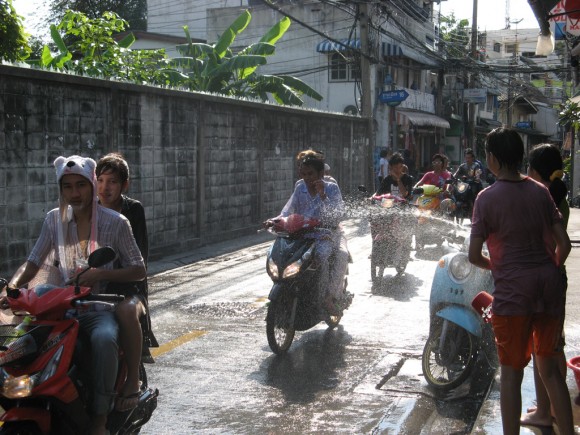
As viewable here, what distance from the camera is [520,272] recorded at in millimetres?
4418

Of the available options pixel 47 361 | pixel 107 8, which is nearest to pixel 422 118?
pixel 107 8

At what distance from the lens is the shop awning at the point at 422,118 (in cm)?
3631

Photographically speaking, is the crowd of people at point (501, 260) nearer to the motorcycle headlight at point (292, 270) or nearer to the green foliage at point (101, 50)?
the motorcycle headlight at point (292, 270)

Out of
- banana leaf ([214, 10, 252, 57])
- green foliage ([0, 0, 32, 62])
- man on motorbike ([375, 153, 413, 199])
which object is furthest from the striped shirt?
banana leaf ([214, 10, 252, 57])

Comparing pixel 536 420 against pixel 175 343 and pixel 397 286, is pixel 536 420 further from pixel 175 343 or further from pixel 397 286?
pixel 397 286

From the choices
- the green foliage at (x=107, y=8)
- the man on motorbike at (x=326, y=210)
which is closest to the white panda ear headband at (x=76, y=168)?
the man on motorbike at (x=326, y=210)

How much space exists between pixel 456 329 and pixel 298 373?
1.38m

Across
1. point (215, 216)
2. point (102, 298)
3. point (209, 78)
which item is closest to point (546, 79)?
point (209, 78)

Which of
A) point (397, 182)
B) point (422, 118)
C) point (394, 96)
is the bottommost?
point (397, 182)

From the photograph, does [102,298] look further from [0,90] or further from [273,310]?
[0,90]

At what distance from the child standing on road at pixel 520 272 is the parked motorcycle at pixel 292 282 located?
9.33ft

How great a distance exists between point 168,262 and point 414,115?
25.9m

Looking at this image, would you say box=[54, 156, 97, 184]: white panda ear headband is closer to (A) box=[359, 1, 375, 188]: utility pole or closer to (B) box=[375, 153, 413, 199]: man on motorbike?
(B) box=[375, 153, 413, 199]: man on motorbike

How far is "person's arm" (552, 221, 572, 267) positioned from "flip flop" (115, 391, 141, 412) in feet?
7.92
